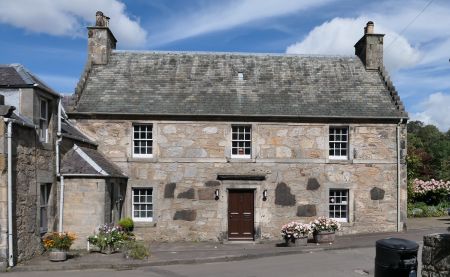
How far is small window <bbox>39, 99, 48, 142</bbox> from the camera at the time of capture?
585 inches

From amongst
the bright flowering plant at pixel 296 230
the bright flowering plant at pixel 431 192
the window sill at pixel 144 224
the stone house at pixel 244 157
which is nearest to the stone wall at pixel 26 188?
the window sill at pixel 144 224

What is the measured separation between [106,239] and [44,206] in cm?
221

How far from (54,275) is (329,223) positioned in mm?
9747

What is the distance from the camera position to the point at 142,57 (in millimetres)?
22172

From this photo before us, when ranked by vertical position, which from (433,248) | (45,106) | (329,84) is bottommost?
(433,248)

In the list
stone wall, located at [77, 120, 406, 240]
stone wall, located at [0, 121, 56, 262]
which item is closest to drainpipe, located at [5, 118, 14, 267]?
stone wall, located at [0, 121, 56, 262]

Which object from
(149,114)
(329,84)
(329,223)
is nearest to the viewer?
(329,223)

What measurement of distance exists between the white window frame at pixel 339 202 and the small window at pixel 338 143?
143 cm

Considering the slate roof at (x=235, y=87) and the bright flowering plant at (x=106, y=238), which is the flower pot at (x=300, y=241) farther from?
the bright flowering plant at (x=106, y=238)

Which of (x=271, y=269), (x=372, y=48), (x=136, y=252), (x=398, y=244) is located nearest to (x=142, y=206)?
(x=136, y=252)

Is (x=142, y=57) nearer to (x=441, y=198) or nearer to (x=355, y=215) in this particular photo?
(x=355, y=215)

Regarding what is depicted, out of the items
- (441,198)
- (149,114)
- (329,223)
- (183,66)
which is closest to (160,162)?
(149,114)

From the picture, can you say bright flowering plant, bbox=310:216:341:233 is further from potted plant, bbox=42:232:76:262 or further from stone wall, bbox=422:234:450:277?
stone wall, bbox=422:234:450:277

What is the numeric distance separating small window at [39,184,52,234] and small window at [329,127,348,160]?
36.8 feet
